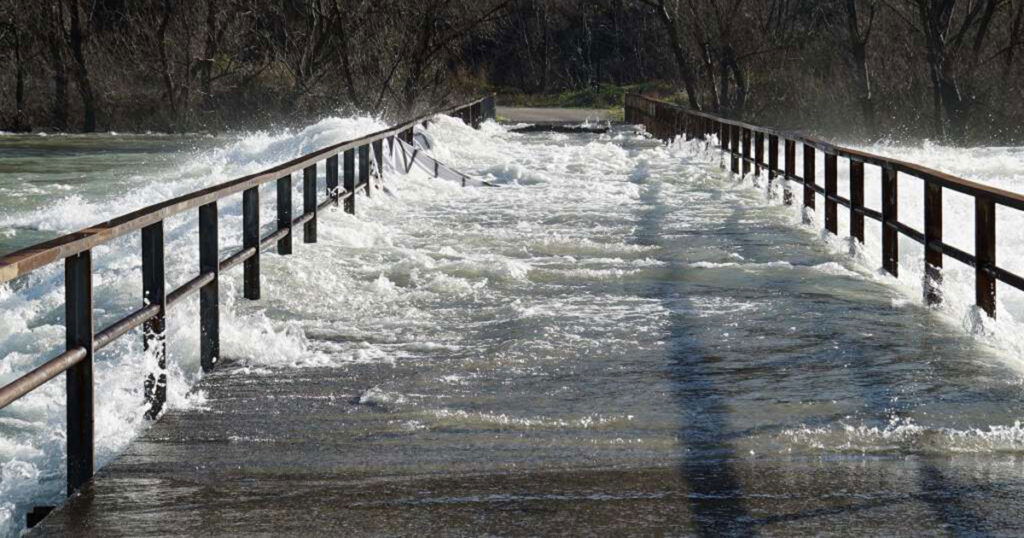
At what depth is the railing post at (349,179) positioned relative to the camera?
1867 cm

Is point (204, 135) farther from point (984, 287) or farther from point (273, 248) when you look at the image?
point (984, 287)

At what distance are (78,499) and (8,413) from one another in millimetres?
3181

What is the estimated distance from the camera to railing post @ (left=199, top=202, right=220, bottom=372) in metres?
8.97

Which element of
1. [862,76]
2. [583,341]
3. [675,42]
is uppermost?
[675,42]

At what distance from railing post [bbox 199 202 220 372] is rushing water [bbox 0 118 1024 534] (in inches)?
6.4

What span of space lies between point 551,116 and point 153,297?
56.1 m

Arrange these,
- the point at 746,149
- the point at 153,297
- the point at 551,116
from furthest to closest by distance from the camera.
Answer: the point at 551,116, the point at 746,149, the point at 153,297

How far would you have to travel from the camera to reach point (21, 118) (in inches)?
2282

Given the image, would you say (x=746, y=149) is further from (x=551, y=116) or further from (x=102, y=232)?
(x=551, y=116)

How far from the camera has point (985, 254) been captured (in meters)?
9.93

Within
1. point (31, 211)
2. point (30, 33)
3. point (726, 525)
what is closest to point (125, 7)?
point (30, 33)

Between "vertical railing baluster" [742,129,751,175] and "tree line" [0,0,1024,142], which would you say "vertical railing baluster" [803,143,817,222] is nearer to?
"vertical railing baluster" [742,129,751,175]

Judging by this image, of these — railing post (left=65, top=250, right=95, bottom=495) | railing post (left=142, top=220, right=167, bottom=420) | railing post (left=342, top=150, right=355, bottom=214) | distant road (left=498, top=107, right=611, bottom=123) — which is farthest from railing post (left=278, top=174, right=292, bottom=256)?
distant road (left=498, top=107, right=611, bottom=123)

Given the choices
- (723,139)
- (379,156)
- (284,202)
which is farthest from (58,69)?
(284,202)
